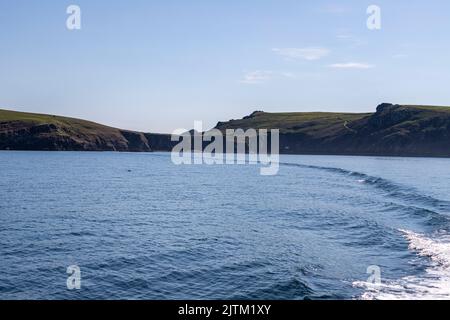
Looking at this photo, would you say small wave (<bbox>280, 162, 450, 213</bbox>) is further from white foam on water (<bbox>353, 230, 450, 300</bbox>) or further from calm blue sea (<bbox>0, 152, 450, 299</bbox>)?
white foam on water (<bbox>353, 230, 450, 300</bbox>)

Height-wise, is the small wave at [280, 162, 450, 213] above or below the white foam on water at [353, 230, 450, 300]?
above

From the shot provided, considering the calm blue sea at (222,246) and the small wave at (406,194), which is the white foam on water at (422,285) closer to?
the calm blue sea at (222,246)

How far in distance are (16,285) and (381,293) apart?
20948 mm

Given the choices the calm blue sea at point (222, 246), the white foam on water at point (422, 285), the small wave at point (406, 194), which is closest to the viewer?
the white foam on water at point (422, 285)

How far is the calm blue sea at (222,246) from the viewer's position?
27766 millimetres

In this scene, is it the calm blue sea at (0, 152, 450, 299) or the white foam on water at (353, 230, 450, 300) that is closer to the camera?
the white foam on water at (353, 230, 450, 300)

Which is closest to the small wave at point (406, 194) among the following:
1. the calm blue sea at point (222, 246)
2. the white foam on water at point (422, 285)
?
the calm blue sea at point (222, 246)

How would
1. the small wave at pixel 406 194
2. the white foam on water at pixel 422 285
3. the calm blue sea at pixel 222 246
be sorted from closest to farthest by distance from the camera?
the white foam on water at pixel 422 285, the calm blue sea at pixel 222 246, the small wave at pixel 406 194

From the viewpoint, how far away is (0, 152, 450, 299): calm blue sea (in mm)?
27766

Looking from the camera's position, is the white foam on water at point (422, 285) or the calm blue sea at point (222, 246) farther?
the calm blue sea at point (222, 246)

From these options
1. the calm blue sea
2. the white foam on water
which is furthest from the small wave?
the white foam on water

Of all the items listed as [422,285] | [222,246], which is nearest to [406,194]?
[222,246]

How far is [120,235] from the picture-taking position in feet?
139

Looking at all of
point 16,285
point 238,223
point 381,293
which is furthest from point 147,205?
point 381,293
